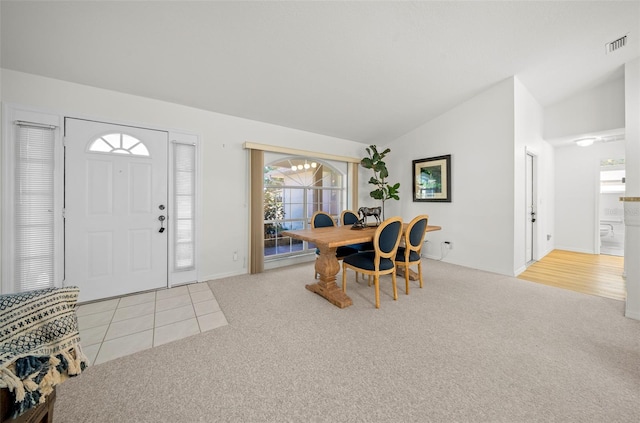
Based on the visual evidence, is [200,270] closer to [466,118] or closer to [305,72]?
[305,72]

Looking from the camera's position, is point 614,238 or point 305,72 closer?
→ point 305,72

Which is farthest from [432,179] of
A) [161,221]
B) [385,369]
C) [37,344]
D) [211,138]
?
[37,344]

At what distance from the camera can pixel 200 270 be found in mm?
3385

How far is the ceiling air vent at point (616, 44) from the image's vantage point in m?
2.75

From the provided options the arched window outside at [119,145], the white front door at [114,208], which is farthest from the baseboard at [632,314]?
the arched window outside at [119,145]

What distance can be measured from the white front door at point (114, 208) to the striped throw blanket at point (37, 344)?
1970 mm

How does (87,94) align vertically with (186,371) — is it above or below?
above

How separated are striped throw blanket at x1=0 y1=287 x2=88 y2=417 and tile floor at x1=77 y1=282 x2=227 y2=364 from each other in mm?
895

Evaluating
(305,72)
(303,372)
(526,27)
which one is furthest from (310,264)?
(526,27)

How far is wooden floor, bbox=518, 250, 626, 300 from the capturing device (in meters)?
3.03

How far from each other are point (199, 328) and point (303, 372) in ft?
3.74

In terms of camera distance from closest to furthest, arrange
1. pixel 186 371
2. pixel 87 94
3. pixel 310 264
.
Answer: pixel 186 371 < pixel 87 94 < pixel 310 264

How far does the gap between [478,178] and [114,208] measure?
5.18 m

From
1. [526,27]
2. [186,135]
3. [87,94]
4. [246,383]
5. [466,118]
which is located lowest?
[246,383]
